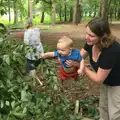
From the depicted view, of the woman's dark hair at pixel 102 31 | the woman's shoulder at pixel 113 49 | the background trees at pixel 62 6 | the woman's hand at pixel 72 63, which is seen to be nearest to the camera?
the woman's dark hair at pixel 102 31

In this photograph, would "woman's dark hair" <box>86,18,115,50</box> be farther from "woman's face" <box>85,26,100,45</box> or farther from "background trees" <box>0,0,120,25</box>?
"background trees" <box>0,0,120,25</box>

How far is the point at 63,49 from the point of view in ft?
13.3

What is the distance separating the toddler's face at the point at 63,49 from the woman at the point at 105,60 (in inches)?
6.8

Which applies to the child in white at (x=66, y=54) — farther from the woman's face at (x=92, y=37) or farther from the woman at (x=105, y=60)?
the woman's face at (x=92, y=37)

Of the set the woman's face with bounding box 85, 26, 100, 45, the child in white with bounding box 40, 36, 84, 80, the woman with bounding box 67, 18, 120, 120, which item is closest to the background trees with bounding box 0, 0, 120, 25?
the child in white with bounding box 40, 36, 84, 80

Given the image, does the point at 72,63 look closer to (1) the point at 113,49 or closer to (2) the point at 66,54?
(2) the point at 66,54

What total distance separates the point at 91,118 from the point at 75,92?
142 centimetres

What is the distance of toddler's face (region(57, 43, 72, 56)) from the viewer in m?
4.02

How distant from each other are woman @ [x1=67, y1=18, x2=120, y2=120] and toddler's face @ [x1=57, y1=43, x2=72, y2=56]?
0.57 ft

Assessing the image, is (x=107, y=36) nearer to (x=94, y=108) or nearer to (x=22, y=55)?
(x=22, y=55)

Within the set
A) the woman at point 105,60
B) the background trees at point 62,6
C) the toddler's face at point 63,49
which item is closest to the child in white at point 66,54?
the toddler's face at point 63,49

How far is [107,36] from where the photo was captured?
11.3 ft

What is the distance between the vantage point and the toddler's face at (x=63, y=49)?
4.02m

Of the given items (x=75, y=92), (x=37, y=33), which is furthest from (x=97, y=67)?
(x=37, y=33)
